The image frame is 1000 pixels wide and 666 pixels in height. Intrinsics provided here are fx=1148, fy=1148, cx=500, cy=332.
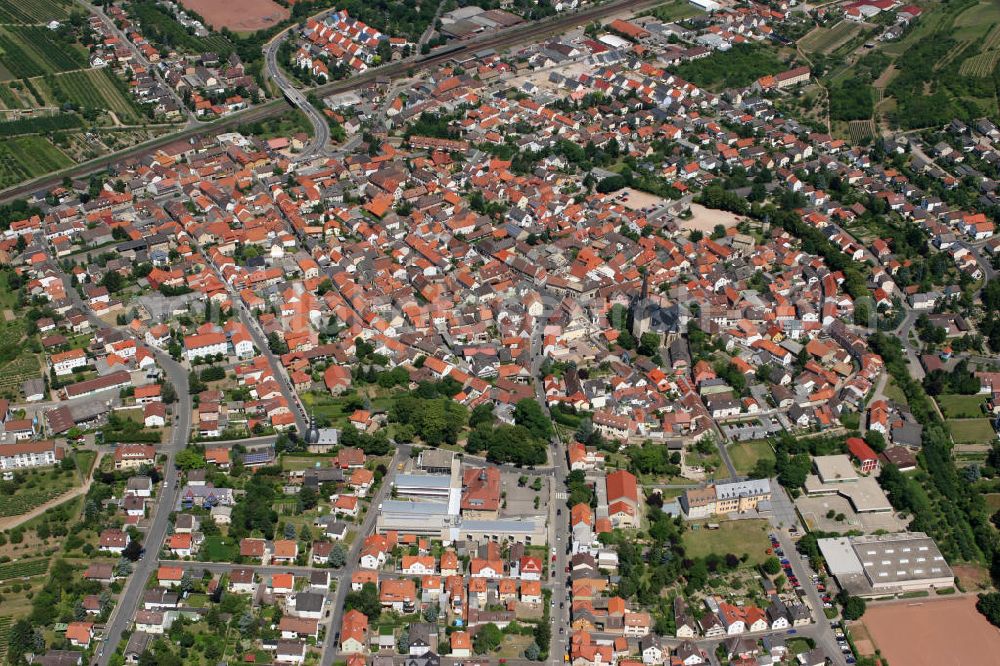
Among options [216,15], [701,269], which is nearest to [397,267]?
[701,269]

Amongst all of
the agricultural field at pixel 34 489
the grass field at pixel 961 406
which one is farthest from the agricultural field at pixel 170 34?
the grass field at pixel 961 406

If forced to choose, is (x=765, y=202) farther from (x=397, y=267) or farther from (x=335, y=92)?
(x=335, y=92)

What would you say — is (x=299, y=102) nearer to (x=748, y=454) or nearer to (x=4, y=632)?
(x=748, y=454)

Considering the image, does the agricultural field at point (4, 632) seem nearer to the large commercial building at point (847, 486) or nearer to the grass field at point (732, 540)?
the grass field at point (732, 540)

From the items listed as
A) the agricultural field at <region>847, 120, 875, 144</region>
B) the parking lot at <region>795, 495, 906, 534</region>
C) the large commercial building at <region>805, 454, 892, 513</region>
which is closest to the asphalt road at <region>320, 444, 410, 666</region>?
the parking lot at <region>795, 495, 906, 534</region>

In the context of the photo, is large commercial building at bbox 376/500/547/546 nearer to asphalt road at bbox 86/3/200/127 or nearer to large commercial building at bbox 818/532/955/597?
large commercial building at bbox 818/532/955/597

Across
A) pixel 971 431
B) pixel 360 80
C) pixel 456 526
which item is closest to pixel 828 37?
pixel 360 80
